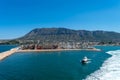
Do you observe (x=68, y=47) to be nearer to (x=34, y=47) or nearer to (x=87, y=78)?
(x=34, y=47)

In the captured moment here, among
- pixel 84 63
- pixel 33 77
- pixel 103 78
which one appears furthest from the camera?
pixel 84 63

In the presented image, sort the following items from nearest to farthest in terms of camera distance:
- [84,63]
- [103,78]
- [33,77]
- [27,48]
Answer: [103,78]
[33,77]
[84,63]
[27,48]

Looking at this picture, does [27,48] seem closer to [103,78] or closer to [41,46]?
[41,46]

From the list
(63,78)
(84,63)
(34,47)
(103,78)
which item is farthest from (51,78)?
(34,47)

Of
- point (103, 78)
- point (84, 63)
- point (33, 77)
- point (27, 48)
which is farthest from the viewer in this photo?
point (27, 48)

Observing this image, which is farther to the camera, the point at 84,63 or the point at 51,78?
the point at 84,63

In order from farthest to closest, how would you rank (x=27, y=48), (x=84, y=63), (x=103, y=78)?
(x=27, y=48) → (x=84, y=63) → (x=103, y=78)

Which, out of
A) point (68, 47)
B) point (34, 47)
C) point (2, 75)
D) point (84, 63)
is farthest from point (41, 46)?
point (2, 75)

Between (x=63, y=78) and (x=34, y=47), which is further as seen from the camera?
(x=34, y=47)
